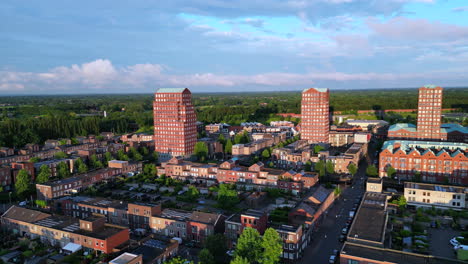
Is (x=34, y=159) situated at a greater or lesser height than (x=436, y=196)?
greater

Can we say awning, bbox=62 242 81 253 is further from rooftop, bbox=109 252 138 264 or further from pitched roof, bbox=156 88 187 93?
pitched roof, bbox=156 88 187 93

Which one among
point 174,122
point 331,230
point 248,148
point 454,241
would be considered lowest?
point 331,230

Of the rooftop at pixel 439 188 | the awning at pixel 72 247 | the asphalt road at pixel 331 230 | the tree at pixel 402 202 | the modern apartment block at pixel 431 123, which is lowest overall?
the asphalt road at pixel 331 230

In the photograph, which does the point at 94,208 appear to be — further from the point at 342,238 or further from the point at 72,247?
the point at 342,238

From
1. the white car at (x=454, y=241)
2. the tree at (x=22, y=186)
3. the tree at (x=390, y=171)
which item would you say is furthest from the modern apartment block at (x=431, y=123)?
the tree at (x=22, y=186)

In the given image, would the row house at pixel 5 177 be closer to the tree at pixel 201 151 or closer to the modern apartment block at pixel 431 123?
the tree at pixel 201 151

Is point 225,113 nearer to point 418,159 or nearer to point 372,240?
point 418,159

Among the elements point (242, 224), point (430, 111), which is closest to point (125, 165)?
point (242, 224)
